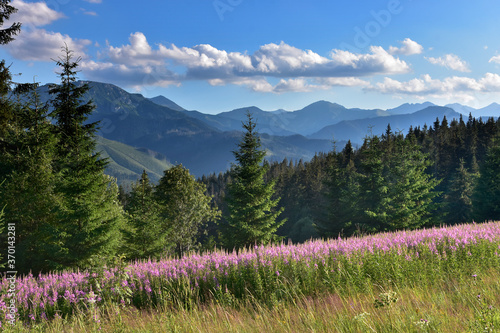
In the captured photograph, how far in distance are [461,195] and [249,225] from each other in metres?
38.2

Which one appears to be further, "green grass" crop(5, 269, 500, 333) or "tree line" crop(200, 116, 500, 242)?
"tree line" crop(200, 116, 500, 242)

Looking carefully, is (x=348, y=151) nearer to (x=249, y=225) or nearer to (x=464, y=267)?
(x=249, y=225)

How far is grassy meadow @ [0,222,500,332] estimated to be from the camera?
15.4 feet

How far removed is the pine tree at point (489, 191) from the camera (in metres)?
37.2

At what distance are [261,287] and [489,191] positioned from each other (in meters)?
42.3

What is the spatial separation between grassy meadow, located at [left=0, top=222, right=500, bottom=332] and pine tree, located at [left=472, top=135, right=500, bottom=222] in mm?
36313

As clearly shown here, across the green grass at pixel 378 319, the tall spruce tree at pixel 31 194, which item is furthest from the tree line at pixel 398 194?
the green grass at pixel 378 319

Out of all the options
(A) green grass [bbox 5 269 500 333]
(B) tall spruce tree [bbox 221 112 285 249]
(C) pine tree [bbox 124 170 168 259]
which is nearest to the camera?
(A) green grass [bbox 5 269 500 333]

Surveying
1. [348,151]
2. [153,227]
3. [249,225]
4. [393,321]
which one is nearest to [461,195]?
[348,151]

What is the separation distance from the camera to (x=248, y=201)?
28.3 m

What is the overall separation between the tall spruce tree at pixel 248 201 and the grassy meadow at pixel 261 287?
1949cm

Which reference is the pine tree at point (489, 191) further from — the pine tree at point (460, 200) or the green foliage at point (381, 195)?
the pine tree at point (460, 200)

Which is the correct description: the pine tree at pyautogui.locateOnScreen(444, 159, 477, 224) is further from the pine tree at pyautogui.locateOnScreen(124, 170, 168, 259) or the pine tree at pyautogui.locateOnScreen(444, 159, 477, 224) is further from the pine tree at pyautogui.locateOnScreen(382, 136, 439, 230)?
the pine tree at pyautogui.locateOnScreen(124, 170, 168, 259)

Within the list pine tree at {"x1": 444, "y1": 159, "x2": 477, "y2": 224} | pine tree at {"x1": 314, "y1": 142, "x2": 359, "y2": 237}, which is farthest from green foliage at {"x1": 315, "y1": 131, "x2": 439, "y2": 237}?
pine tree at {"x1": 444, "y1": 159, "x2": 477, "y2": 224}
